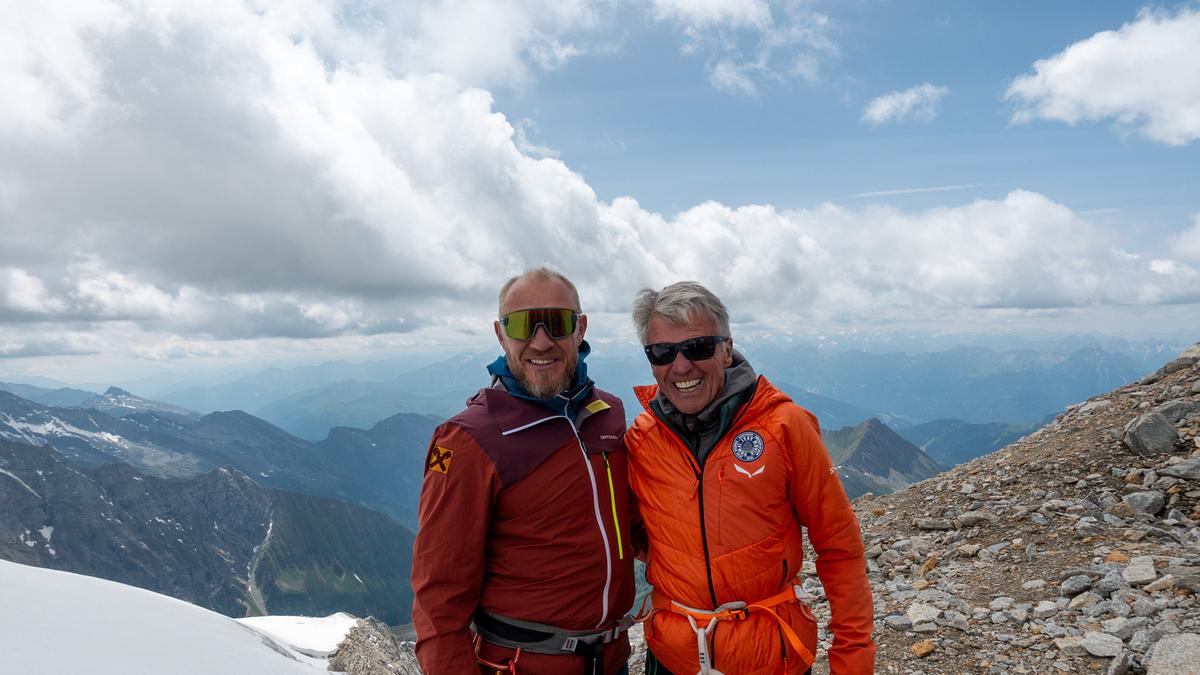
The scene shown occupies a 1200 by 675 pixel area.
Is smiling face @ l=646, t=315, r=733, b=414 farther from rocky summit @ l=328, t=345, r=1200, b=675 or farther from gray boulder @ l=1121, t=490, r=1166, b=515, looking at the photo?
gray boulder @ l=1121, t=490, r=1166, b=515

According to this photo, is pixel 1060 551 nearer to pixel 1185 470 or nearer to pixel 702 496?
pixel 1185 470

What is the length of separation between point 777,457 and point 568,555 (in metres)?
1.65

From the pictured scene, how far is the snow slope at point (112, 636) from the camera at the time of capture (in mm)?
5586

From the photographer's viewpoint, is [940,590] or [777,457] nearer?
[777,457]

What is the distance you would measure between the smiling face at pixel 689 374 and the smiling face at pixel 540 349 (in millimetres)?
677

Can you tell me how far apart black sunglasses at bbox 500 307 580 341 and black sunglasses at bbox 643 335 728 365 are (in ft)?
2.16

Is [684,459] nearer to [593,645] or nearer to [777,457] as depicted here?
[777,457]

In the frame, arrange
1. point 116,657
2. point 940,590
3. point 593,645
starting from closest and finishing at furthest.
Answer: point 593,645, point 116,657, point 940,590

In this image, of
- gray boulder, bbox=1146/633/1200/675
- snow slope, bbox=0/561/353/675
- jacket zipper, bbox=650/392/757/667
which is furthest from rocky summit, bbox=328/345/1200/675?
jacket zipper, bbox=650/392/757/667

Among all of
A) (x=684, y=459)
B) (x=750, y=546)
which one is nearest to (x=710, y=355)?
(x=684, y=459)

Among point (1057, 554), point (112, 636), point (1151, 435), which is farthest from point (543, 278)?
point (1151, 435)

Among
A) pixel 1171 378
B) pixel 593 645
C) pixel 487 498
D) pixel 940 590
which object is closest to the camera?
pixel 487 498

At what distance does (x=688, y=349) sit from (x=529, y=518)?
1.67m

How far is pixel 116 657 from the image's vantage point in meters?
6.12
